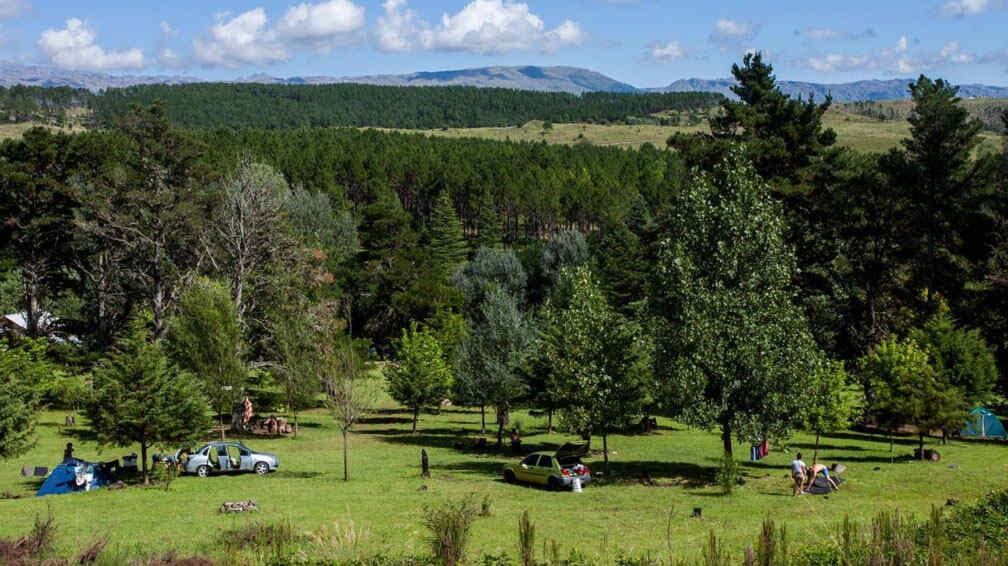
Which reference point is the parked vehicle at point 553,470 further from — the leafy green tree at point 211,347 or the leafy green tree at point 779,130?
the leafy green tree at point 779,130

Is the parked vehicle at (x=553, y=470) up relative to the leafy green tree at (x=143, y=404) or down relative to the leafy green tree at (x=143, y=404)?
down

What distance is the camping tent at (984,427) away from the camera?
40812 millimetres

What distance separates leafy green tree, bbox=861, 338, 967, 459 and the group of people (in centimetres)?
721

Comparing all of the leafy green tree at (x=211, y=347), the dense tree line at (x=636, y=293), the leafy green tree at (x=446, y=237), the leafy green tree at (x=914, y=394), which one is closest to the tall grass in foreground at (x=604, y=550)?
the dense tree line at (x=636, y=293)

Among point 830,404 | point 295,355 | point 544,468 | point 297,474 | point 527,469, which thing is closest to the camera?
point 544,468

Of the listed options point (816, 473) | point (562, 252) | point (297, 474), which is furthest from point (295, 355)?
point (562, 252)

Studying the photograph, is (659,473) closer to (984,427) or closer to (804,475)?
(804,475)

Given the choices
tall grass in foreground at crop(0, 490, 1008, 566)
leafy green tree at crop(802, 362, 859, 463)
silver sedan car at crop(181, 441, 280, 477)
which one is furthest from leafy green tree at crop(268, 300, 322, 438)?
tall grass in foreground at crop(0, 490, 1008, 566)

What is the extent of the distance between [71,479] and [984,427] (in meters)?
40.5

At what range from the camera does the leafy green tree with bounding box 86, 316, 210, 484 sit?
2827 centimetres

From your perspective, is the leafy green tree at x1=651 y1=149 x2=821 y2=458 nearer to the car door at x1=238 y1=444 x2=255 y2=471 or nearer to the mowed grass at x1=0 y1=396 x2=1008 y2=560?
the mowed grass at x1=0 y1=396 x2=1008 y2=560

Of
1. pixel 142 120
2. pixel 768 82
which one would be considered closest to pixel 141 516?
pixel 142 120

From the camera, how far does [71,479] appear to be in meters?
28.1

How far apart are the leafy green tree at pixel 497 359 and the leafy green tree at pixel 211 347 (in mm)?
11178
